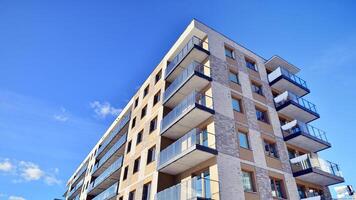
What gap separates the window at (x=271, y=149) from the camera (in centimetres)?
1703

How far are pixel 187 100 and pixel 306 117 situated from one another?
1230 centimetres

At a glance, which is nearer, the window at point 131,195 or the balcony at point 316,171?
the balcony at point 316,171

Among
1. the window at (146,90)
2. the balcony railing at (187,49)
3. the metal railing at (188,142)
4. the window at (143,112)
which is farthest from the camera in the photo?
the window at (146,90)

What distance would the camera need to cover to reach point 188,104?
53.0ft

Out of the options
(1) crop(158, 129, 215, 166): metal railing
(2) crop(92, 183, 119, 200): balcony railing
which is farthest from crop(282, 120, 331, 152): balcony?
(2) crop(92, 183, 119, 200): balcony railing

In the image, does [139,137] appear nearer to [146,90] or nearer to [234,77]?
[146,90]

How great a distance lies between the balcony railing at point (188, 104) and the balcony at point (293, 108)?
762 cm

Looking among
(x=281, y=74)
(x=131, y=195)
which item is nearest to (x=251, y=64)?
(x=281, y=74)

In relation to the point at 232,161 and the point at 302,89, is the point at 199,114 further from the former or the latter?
the point at 302,89

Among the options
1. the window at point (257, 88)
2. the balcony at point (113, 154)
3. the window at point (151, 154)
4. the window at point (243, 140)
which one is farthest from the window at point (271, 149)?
the balcony at point (113, 154)

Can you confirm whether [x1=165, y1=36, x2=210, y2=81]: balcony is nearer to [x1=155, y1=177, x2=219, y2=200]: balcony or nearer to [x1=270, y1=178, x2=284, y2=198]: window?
[x1=155, y1=177, x2=219, y2=200]: balcony

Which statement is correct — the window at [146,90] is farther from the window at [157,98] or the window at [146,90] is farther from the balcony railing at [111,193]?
the balcony railing at [111,193]

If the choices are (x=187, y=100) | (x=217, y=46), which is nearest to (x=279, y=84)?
(x=217, y=46)

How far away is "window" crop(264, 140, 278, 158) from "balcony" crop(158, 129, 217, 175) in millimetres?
5050
